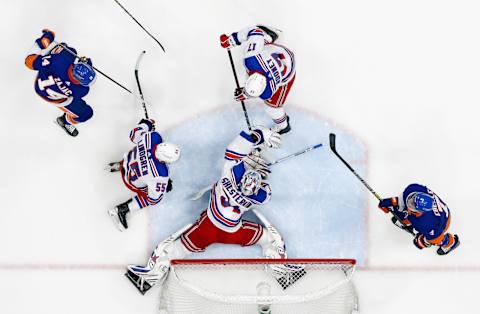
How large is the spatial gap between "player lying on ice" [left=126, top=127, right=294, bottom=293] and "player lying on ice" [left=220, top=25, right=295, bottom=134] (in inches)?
10.3

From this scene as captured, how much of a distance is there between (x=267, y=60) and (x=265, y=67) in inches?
1.9

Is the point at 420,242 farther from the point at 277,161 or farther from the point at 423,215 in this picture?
the point at 277,161

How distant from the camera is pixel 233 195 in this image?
336 cm

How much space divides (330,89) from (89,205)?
1.94 metres

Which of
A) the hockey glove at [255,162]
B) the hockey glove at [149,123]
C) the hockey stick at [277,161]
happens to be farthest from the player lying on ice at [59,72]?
the hockey glove at [255,162]

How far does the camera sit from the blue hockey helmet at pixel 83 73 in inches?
125

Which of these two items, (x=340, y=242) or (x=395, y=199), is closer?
(x=395, y=199)

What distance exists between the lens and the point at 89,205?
3924mm

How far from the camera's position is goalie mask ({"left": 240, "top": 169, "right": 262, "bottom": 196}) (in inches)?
127

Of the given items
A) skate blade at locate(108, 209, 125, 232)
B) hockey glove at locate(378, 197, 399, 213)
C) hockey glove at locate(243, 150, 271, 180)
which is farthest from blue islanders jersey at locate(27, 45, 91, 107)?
hockey glove at locate(378, 197, 399, 213)

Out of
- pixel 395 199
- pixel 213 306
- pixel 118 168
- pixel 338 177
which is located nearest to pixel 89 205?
pixel 118 168

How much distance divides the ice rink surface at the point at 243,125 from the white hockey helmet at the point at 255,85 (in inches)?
26.6

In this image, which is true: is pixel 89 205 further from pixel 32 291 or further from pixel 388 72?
pixel 388 72

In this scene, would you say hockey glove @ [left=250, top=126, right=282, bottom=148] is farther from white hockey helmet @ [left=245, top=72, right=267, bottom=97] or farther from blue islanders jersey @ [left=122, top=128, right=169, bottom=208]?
blue islanders jersey @ [left=122, top=128, right=169, bottom=208]
